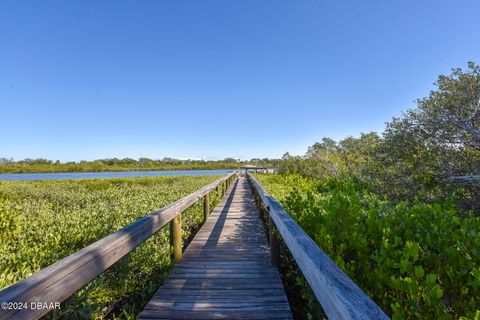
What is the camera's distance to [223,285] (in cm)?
324

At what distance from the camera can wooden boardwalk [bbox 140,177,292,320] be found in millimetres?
2596

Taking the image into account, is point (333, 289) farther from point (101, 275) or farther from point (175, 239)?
point (175, 239)

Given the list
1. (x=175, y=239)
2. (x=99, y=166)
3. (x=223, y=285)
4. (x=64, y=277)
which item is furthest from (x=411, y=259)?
(x=99, y=166)

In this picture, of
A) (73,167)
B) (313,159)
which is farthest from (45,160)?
(313,159)

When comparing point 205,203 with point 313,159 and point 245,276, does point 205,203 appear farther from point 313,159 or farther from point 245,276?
point 313,159

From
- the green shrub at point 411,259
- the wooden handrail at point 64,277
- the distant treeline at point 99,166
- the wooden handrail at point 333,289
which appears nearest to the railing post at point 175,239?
the wooden handrail at point 64,277

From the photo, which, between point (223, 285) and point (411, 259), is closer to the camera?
point (411, 259)

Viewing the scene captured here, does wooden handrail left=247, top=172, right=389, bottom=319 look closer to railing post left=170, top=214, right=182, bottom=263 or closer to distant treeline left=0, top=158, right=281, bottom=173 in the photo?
railing post left=170, top=214, right=182, bottom=263

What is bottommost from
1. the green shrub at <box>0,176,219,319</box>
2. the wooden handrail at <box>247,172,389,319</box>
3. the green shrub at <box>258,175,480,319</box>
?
the green shrub at <box>0,176,219,319</box>

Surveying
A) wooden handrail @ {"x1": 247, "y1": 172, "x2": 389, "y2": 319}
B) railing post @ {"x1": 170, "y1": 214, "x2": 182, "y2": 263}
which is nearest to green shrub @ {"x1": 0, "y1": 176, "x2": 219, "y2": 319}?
railing post @ {"x1": 170, "y1": 214, "x2": 182, "y2": 263}

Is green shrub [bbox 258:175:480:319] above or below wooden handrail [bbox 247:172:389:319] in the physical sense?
below

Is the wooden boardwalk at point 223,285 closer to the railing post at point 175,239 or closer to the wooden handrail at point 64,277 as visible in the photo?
the railing post at point 175,239

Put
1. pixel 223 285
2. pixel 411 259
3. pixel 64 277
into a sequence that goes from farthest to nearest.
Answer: pixel 223 285 → pixel 411 259 → pixel 64 277

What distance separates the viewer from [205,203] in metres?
6.98
